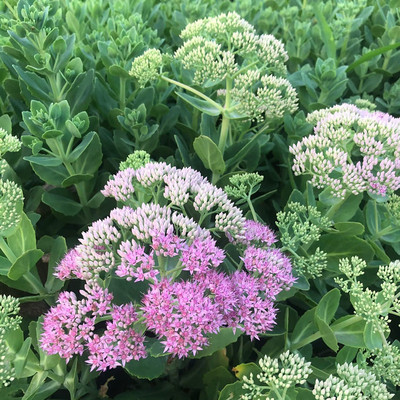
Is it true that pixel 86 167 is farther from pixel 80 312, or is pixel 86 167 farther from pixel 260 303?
pixel 260 303

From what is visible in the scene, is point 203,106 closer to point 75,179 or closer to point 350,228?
point 75,179

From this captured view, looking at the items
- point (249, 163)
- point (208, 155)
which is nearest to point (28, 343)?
point (208, 155)

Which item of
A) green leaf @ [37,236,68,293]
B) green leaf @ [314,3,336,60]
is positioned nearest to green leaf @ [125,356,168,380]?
green leaf @ [37,236,68,293]

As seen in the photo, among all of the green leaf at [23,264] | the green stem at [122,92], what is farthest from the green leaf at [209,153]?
the green leaf at [23,264]

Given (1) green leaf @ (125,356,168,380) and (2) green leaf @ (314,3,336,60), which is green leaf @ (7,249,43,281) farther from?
(2) green leaf @ (314,3,336,60)

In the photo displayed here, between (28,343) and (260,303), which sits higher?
(260,303)
